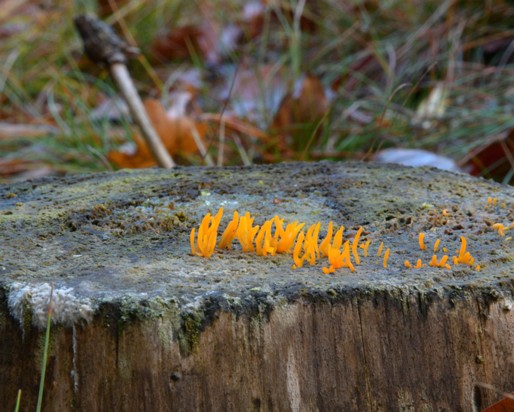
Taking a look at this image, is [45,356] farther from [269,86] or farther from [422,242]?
[269,86]

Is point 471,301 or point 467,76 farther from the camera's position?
point 467,76

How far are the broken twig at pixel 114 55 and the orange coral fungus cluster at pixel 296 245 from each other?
1.55 m

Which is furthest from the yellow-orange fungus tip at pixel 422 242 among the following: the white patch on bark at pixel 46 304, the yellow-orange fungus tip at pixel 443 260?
the white patch on bark at pixel 46 304

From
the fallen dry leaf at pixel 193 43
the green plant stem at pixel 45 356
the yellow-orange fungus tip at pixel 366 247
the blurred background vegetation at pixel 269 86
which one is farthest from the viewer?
the fallen dry leaf at pixel 193 43

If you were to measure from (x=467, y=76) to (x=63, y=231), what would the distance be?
3.09 m

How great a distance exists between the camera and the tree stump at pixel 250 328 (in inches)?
51.4

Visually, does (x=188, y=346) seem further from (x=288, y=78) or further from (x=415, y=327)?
(x=288, y=78)

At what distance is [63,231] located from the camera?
1.64 meters

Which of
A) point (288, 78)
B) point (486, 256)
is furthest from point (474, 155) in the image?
point (486, 256)

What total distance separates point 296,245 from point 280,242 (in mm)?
56

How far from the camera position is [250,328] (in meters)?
1.32

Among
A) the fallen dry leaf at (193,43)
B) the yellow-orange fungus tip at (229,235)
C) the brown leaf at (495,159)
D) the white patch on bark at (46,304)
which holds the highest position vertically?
the fallen dry leaf at (193,43)

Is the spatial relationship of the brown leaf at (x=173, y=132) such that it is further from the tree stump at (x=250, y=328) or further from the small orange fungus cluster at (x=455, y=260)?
the small orange fungus cluster at (x=455, y=260)

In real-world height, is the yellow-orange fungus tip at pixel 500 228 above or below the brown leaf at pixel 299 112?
below
